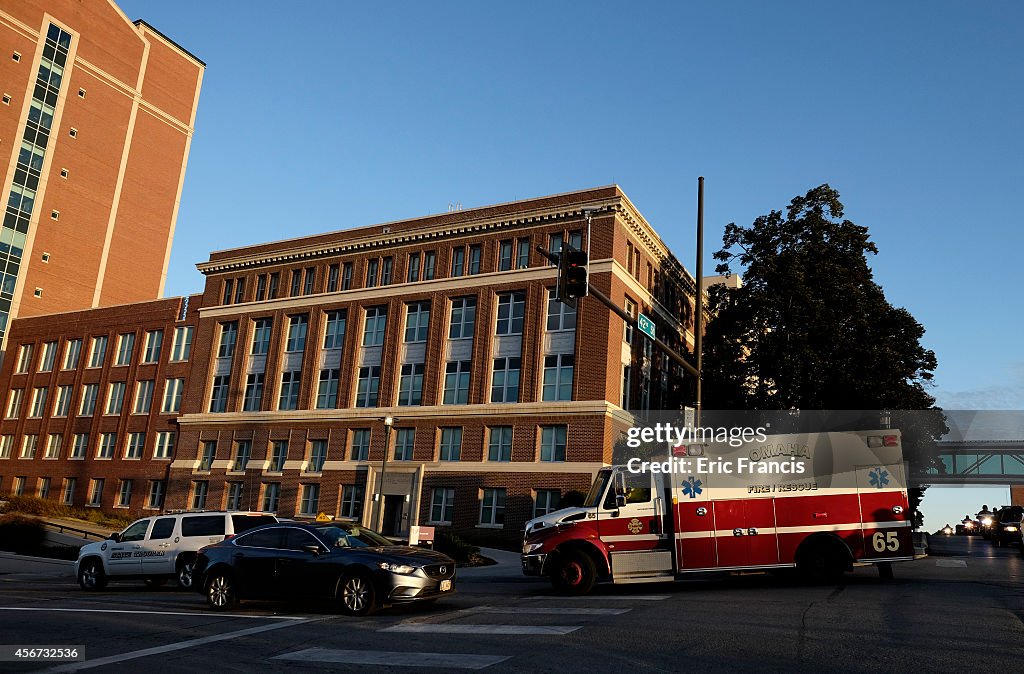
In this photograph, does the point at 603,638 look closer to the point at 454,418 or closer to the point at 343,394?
the point at 454,418

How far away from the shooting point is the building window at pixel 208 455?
50500 millimetres

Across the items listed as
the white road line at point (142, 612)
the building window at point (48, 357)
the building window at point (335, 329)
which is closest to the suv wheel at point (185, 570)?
the white road line at point (142, 612)

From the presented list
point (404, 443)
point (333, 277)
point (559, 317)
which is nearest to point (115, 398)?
point (333, 277)

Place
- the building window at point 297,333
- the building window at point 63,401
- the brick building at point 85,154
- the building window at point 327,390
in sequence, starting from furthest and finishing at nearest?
the brick building at point 85,154, the building window at point 63,401, the building window at point 297,333, the building window at point 327,390

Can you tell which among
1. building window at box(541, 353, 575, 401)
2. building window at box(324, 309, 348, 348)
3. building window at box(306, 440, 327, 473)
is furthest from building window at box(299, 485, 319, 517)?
building window at box(541, 353, 575, 401)

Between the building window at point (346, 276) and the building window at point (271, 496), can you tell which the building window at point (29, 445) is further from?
the building window at point (346, 276)

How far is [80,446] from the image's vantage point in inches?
2283

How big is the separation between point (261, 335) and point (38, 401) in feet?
79.3

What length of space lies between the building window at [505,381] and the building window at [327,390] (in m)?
10.4

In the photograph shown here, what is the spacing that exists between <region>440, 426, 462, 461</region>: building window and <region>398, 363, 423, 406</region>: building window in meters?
2.68

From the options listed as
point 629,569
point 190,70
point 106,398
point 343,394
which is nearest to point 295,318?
point 343,394

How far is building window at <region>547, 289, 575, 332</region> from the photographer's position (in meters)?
40.4

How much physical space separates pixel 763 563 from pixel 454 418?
88.8ft

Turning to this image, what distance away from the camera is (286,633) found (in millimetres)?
11258
